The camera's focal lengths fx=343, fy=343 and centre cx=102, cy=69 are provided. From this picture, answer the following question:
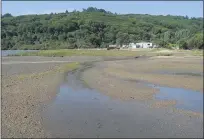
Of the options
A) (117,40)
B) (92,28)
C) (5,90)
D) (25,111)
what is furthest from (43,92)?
(92,28)

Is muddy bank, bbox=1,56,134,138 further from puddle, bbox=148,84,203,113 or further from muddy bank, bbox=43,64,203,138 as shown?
puddle, bbox=148,84,203,113

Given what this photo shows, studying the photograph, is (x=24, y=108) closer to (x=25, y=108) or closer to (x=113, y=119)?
(x=25, y=108)

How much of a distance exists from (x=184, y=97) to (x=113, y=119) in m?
6.41

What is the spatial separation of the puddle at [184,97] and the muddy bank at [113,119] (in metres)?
1.05

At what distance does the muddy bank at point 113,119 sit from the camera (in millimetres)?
10336

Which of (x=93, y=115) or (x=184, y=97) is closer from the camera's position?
(x=93, y=115)

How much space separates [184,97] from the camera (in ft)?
56.7

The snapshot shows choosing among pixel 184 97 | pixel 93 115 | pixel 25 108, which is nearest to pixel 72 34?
pixel 184 97

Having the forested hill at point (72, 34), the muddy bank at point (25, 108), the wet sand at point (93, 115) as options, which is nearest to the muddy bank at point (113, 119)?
the wet sand at point (93, 115)

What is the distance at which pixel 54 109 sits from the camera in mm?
13945

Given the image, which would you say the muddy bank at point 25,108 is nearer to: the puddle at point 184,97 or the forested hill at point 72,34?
the puddle at point 184,97

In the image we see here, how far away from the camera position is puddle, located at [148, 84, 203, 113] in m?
14.7

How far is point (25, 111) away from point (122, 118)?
380 cm

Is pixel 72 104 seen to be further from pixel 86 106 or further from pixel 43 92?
pixel 43 92
